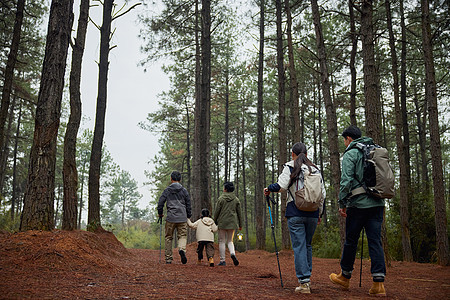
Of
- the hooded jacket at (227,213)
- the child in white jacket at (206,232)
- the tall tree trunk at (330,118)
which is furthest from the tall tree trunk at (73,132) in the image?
the tall tree trunk at (330,118)

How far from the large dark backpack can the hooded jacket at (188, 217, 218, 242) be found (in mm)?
4796

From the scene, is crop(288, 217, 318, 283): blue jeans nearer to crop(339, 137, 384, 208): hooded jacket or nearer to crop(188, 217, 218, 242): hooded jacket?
crop(339, 137, 384, 208): hooded jacket

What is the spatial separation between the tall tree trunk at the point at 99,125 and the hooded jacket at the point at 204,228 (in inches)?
166

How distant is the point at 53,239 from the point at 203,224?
11.9 ft

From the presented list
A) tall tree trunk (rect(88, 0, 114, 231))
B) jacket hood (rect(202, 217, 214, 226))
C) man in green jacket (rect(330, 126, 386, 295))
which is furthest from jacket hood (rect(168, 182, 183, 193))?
man in green jacket (rect(330, 126, 386, 295))

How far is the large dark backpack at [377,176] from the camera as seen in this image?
15.9 feet

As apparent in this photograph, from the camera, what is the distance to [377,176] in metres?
4.89

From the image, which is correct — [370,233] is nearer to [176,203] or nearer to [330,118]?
[176,203]

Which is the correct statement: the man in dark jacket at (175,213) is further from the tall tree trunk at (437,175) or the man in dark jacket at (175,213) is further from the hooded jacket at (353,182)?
the tall tree trunk at (437,175)

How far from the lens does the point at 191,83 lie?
25.9 m

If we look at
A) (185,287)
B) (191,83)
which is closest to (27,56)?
(191,83)

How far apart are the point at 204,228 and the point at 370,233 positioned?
15.8ft

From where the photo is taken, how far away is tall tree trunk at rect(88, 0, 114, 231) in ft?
39.5

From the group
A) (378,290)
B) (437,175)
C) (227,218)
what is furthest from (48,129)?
(437,175)
